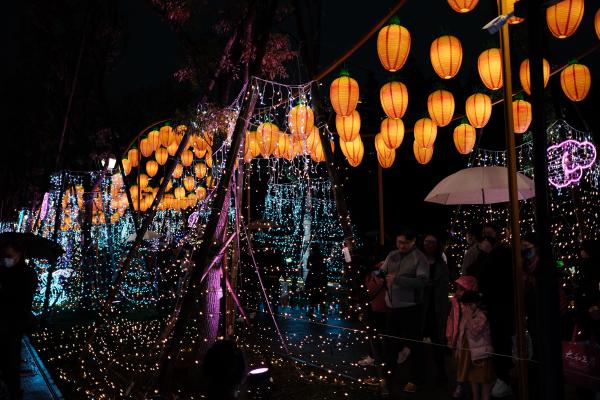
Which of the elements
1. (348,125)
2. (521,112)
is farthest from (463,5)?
(348,125)

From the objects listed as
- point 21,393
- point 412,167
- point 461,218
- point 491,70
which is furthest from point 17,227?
point 491,70

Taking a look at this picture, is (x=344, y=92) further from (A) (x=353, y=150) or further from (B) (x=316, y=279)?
(B) (x=316, y=279)

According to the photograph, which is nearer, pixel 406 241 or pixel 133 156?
pixel 406 241

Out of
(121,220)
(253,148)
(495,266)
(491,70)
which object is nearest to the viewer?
(495,266)

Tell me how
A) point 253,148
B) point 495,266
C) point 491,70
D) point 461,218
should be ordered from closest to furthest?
point 495,266
point 491,70
point 253,148
point 461,218

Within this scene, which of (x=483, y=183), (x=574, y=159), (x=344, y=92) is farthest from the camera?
(x=574, y=159)

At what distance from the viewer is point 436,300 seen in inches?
348

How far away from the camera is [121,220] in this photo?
86.5 ft

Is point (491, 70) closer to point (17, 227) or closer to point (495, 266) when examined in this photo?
point (495, 266)

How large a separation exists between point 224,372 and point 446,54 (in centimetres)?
782

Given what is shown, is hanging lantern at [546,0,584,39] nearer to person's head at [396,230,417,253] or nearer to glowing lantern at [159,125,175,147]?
person's head at [396,230,417,253]

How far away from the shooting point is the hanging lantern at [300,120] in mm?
8898

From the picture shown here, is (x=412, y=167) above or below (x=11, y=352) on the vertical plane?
above

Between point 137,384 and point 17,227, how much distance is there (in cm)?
2600
